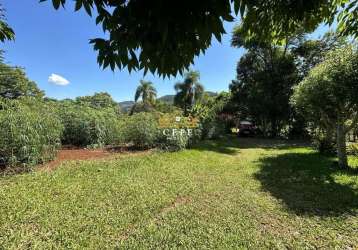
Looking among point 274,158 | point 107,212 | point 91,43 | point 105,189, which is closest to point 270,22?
point 91,43

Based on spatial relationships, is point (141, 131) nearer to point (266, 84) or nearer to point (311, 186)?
point (311, 186)

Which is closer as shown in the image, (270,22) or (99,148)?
(270,22)

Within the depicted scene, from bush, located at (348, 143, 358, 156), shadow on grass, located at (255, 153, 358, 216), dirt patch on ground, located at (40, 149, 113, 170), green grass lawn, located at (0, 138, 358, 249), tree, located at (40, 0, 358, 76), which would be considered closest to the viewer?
tree, located at (40, 0, 358, 76)

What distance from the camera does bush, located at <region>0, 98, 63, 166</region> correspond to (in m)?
5.09

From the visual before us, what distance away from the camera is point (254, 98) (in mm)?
Answer: 18312

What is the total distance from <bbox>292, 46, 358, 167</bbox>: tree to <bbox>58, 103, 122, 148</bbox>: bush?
674cm

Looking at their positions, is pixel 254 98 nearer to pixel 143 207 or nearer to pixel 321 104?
pixel 321 104

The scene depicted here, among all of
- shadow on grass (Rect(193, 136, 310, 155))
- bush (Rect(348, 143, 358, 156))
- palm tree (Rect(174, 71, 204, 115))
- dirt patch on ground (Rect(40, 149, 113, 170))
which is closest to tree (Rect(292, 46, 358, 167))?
bush (Rect(348, 143, 358, 156))

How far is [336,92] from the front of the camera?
20.9ft

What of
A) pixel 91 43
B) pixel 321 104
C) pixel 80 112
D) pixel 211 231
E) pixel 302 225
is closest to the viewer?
pixel 91 43

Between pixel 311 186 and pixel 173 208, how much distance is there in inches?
135

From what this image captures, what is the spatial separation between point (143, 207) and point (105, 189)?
1125 mm

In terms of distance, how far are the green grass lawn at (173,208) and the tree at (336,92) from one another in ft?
5.22

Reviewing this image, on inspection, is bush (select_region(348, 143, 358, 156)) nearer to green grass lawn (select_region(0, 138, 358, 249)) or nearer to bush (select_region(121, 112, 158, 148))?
green grass lawn (select_region(0, 138, 358, 249))
